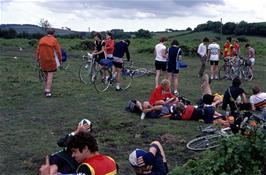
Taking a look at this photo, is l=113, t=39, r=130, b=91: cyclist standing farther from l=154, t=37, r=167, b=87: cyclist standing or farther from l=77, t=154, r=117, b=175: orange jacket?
l=77, t=154, r=117, b=175: orange jacket

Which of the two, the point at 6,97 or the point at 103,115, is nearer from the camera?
the point at 103,115

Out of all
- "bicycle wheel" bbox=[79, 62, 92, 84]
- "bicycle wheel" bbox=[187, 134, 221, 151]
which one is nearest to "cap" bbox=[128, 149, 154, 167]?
"bicycle wheel" bbox=[187, 134, 221, 151]

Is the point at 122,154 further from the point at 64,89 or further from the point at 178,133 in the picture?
the point at 64,89

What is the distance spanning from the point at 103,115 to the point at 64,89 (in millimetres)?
4650

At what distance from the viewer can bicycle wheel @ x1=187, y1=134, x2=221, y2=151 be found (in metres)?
8.73

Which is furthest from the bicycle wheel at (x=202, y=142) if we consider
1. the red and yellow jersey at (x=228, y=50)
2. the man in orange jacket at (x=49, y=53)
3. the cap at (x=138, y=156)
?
the red and yellow jersey at (x=228, y=50)

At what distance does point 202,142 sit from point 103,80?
7.02 metres

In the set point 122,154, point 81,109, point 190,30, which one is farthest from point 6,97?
point 190,30

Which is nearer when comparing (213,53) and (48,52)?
(48,52)

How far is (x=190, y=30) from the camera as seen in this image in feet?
181

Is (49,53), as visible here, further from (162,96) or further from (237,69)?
(237,69)

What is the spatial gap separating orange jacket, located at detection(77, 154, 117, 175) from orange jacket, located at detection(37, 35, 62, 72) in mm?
8573

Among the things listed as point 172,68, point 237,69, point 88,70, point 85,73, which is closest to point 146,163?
point 172,68

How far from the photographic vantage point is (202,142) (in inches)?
350
